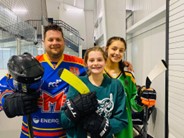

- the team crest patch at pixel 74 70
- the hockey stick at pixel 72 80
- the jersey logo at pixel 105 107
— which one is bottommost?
the jersey logo at pixel 105 107

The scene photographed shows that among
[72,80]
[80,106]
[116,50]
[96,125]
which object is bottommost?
[96,125]

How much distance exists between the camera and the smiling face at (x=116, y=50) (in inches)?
59.7

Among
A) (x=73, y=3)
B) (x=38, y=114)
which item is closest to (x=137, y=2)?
(x=38, y=114)

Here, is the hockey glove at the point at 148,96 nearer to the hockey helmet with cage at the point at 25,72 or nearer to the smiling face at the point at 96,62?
the smiling face at the point at 96,62

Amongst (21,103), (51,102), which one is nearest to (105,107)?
(51,102)

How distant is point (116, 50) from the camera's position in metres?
1.53

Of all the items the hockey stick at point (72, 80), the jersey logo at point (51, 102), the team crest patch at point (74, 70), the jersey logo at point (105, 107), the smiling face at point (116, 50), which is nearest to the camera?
the hockey stick at point (72, 80)

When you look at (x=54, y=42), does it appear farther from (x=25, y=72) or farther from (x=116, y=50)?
(x=116, y=50)

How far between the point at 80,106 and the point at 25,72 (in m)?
0.33

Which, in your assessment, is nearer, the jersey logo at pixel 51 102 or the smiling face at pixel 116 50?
the jersey logo at pixel 51 102

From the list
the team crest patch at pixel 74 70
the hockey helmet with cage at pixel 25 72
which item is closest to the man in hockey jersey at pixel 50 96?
the team crest patch at pixel 74 70

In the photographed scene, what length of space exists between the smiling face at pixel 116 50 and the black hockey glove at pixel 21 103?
2.38ft

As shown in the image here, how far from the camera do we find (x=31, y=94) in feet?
3.41

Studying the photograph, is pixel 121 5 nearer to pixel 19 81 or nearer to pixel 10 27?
pixel 10 27
